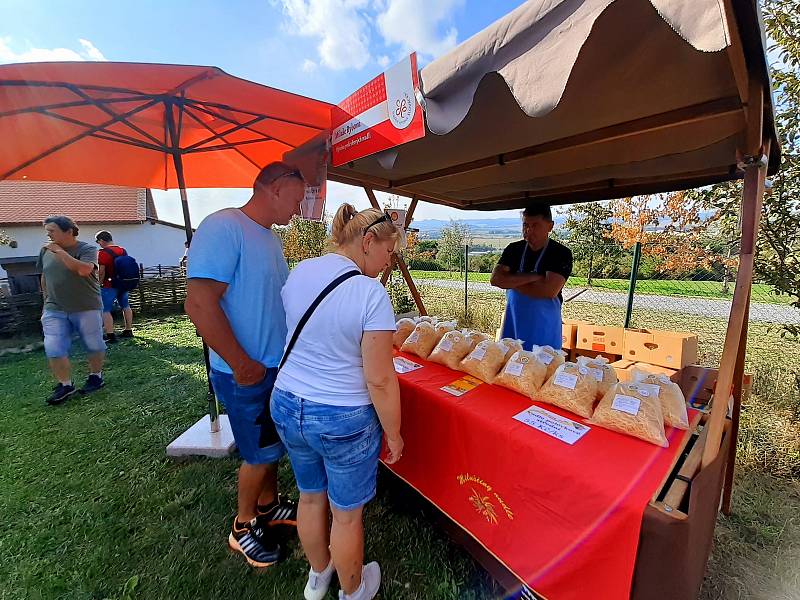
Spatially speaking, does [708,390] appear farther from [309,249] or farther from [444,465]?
[309,249]

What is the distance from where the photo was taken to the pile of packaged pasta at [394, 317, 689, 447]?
1.24 metres

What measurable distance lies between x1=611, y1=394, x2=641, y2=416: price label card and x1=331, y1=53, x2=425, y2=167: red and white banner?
127 cm

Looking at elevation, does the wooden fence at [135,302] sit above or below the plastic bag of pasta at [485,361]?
below

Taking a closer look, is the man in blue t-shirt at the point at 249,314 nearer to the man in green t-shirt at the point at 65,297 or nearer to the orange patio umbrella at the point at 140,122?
the orange patio umbrella at the point at 140,122

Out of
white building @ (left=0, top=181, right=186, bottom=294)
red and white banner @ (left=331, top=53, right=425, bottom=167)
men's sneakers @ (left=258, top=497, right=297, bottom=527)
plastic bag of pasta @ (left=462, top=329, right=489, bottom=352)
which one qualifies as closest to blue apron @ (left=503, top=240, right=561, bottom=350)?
plastic bag of pasta @ (left=462, top=329, right=489, bottom=352)

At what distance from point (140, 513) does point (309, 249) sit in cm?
766

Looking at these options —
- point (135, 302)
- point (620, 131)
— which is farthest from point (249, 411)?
point (135, 302)

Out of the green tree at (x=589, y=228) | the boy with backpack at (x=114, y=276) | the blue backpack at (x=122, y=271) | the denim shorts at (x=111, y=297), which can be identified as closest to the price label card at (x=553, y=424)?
the boy with backpack at (x=114, y=276)

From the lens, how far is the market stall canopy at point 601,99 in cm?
85

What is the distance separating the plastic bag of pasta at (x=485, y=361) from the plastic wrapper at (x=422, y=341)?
0.29m

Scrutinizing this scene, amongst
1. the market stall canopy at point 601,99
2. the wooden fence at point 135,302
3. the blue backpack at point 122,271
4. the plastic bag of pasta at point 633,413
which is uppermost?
the market stall canopy at point 601,99

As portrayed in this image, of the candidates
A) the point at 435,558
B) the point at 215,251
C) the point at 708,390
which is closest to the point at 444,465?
the point at 435,558

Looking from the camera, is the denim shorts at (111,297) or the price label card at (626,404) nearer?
the price label card at (626,404)

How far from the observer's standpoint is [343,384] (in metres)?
1.24
